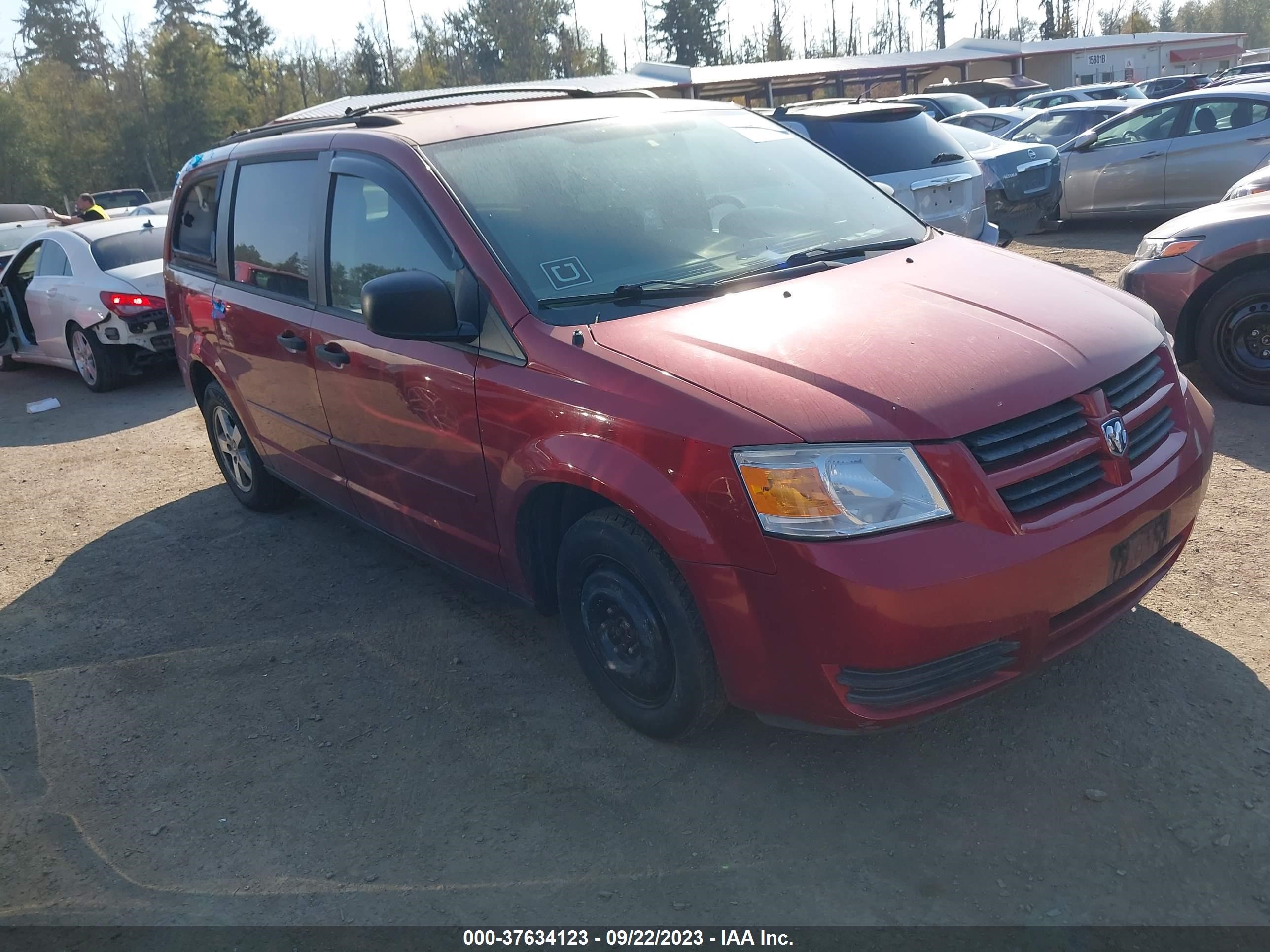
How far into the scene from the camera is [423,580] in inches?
192

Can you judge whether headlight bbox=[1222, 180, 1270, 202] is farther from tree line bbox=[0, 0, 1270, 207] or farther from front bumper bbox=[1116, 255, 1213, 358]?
tree line bbox=[0, 0, 1270, 207]

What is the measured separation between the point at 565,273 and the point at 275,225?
1886 millimetres

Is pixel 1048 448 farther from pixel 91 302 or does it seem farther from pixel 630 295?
pixel 91 302

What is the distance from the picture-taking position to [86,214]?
15.1m

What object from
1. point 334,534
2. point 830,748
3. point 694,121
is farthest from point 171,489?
point 830,748

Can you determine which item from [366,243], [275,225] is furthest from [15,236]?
[366,243]

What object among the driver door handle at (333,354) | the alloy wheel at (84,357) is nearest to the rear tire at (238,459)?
the driver door handle at (333,354)

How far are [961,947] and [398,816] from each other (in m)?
1.63

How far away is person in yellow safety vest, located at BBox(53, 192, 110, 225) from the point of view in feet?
47.3

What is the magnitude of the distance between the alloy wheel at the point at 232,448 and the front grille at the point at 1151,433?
14.3 ft

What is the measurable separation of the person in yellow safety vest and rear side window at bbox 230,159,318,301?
8190 millimetres

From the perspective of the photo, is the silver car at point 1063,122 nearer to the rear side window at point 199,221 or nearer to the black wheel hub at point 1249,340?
the black wheel hub at point 1249,340

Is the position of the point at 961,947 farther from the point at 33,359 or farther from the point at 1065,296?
the point at 33,359

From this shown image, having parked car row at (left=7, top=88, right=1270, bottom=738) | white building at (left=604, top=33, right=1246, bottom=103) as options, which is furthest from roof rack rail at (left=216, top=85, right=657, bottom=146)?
white building at (left=604, top=33, right=1246, bottom=103)
